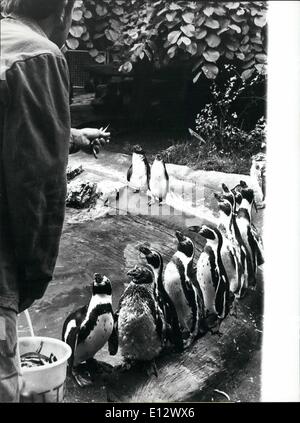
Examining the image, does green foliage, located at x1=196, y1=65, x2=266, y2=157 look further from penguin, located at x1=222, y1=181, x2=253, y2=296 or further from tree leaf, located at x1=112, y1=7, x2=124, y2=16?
tree leaf, located at x1=112, y1=7, x2=124, y2=16

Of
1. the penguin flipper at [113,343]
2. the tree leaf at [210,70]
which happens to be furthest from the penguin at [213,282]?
the tree leaf at [210,70]

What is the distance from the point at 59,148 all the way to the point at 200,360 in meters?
0.95

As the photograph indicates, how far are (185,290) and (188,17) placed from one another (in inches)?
40.5

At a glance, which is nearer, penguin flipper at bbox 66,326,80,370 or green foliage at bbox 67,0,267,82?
penguin flipper at bbox 66,326,80,370

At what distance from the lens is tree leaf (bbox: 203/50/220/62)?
2396 millimetres

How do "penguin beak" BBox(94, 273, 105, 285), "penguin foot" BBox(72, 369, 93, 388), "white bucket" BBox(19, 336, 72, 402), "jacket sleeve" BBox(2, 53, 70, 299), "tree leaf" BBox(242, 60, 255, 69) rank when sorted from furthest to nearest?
"tree leaf" BBox(242, 60, 255, 69), "penguin beak" BBox(94, 273, 105, 285), "penguin foot" BBox(72, 369, 93, 388), "white bucket" BBox(19, 336, 72, 402), "jacket sleeve" BBox(2, 53, 70, 299)

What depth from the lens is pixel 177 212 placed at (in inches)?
Answer: 93.1

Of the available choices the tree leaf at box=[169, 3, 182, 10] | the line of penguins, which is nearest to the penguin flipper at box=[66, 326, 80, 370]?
the line of penguins

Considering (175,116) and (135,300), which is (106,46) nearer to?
(175,116)

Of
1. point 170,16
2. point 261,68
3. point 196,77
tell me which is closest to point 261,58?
point 261,68

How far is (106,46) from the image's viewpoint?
7.89 feet

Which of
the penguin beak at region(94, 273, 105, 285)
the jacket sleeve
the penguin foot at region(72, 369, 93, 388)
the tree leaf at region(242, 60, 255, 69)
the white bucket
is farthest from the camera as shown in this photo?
the tree leaf at region(242, 60, 255, 69)

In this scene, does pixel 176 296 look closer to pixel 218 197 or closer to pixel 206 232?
pixel 206 232

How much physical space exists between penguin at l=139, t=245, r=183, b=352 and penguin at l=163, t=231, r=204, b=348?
0.6 inches
